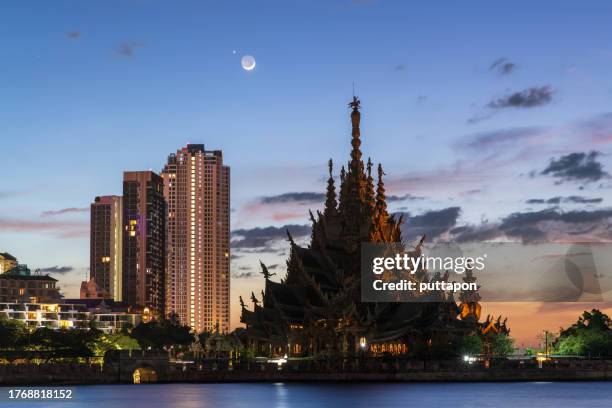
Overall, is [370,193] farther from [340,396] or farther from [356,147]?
[340,396]

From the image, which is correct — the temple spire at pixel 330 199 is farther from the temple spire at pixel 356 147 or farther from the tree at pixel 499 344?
the tree at pixel 499 344

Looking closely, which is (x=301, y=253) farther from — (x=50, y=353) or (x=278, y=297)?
(x=50, y=353)

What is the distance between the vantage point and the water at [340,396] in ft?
328

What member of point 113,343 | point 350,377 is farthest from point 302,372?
point 113,343

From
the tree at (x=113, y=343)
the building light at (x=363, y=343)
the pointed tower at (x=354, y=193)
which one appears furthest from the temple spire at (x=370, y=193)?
the tree at (x=113, y=343)

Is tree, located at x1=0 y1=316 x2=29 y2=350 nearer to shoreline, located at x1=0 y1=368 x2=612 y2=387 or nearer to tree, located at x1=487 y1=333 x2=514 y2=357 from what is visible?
shoreline, located at x1=0 y1=368 x2=612 y2=387

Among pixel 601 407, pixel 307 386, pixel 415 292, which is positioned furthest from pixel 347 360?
pixel 601 407

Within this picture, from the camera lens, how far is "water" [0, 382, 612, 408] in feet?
328

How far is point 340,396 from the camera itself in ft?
355

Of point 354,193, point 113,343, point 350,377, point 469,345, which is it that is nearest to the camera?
point 350,377

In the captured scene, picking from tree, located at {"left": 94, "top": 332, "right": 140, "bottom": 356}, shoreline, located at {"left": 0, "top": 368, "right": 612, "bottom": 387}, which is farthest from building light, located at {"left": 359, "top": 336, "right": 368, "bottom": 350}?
tree, located at {"left": 94, "top": 332, "right": 140, "bottom": 356}

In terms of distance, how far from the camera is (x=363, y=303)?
131 m

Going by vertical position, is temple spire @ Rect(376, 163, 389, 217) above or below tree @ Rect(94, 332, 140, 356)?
above

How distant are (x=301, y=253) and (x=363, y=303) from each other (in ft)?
42.8
